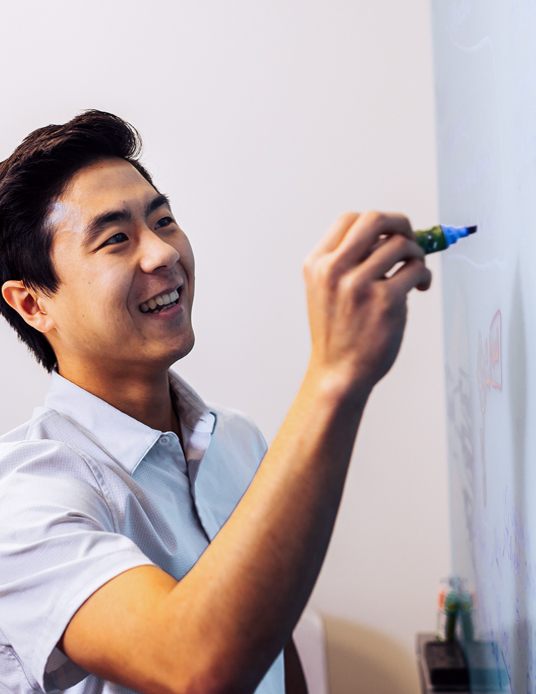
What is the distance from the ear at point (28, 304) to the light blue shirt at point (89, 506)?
0.08m

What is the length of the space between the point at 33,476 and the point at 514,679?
60cm

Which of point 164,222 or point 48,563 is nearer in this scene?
point 48,563

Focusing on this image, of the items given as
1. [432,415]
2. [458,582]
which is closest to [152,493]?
[458,582]

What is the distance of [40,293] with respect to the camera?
935mm

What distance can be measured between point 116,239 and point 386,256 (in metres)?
0.55

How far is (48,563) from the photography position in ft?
1.84

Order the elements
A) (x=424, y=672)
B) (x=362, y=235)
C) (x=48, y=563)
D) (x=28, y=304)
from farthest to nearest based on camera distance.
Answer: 1. (x=424, y=672)
2. (x=28, y=304)
3. (x=48, y=563)
4. (x=362, y=235)

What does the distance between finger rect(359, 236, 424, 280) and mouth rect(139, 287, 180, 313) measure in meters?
0.52

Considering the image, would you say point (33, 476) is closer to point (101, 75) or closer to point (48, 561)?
point (48, 561)

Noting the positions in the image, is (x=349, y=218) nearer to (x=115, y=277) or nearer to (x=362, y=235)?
(x=362, y=235)

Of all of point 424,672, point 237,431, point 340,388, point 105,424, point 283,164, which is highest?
point 283,164

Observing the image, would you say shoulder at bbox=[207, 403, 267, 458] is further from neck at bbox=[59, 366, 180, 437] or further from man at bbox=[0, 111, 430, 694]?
neck at bbox=[59, 366, 180, 437]

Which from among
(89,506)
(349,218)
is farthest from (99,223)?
(349,218)

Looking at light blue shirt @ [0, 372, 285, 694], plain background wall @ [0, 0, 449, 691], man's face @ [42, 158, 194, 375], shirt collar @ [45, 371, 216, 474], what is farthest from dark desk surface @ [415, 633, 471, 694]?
man's face @ [42, 158, 194, 375]
